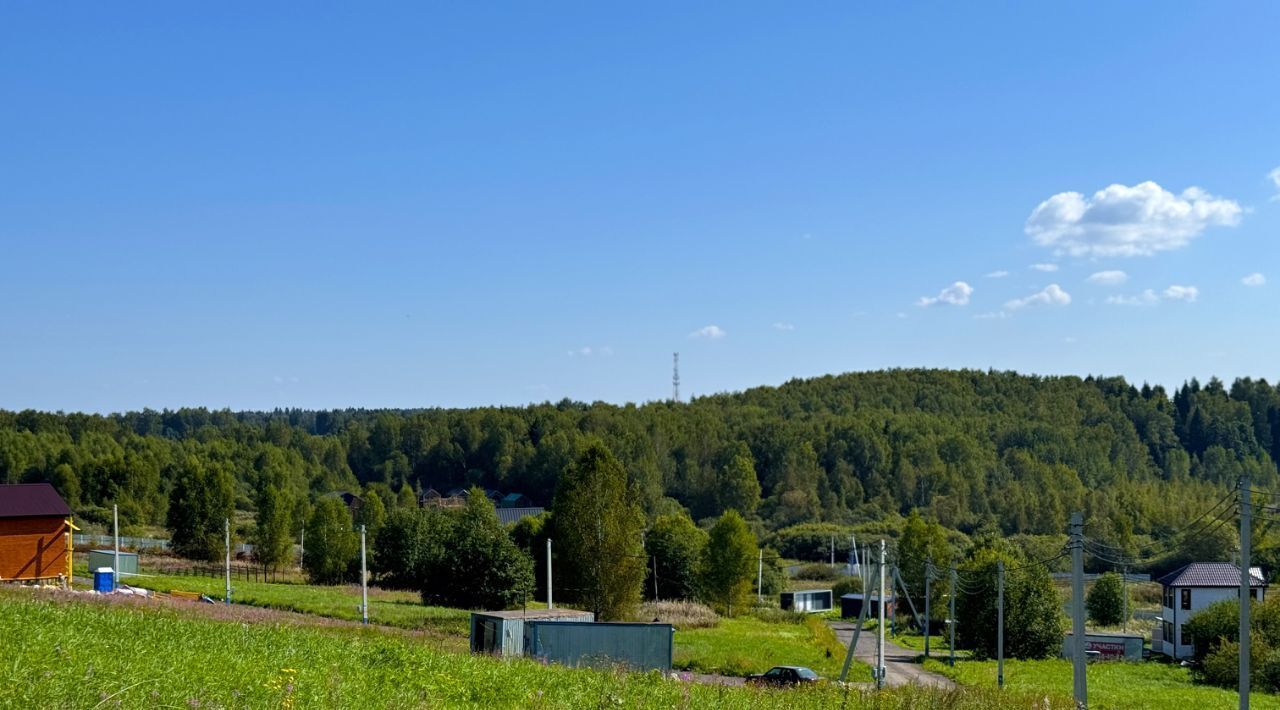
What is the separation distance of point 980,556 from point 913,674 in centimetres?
1370

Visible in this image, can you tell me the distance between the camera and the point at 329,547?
57844mm

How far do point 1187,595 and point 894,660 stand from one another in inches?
649

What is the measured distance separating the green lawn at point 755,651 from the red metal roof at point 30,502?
21427 mm

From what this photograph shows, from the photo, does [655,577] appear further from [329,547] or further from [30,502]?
[30,502]

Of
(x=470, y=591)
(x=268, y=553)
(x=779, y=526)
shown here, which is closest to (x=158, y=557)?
(x=268, y=553)

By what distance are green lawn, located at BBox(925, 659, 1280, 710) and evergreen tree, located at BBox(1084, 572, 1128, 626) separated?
15.1 m

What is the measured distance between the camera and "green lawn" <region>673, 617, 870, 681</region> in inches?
1259

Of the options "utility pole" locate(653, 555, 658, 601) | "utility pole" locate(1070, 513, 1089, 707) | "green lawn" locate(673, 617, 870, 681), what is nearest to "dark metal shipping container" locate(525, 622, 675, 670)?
"green lawn" locate(673, 617, 870, 681)

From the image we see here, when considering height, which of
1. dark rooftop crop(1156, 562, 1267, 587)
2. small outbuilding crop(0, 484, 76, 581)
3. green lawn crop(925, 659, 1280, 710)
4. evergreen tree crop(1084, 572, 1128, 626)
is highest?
small outbuilding crop(0, 484, 76, 581)

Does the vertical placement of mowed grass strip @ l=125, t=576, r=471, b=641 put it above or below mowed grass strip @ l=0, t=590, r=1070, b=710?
below

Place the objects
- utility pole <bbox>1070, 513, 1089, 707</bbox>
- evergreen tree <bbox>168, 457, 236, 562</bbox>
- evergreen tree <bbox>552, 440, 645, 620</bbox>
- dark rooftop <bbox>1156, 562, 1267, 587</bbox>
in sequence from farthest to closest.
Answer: evergreen tree <bbox>168, 457, 236, 562</bbox> → dark rooftop <bbox>1156, 562, 1267, 587</bbox> → evergreen tree <bbox>552, 440, 645, 620</bbox> → utility pole <bbox>1070, 513, 1089, 707</bbox>

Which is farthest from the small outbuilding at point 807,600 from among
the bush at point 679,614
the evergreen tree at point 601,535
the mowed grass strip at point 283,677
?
the mowed grass strip at point 283,677

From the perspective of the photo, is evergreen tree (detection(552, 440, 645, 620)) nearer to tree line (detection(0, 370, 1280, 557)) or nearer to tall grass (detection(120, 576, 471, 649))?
tall grass (detection(120, 576, 471, 649))

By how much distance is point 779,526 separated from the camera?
116250mm
